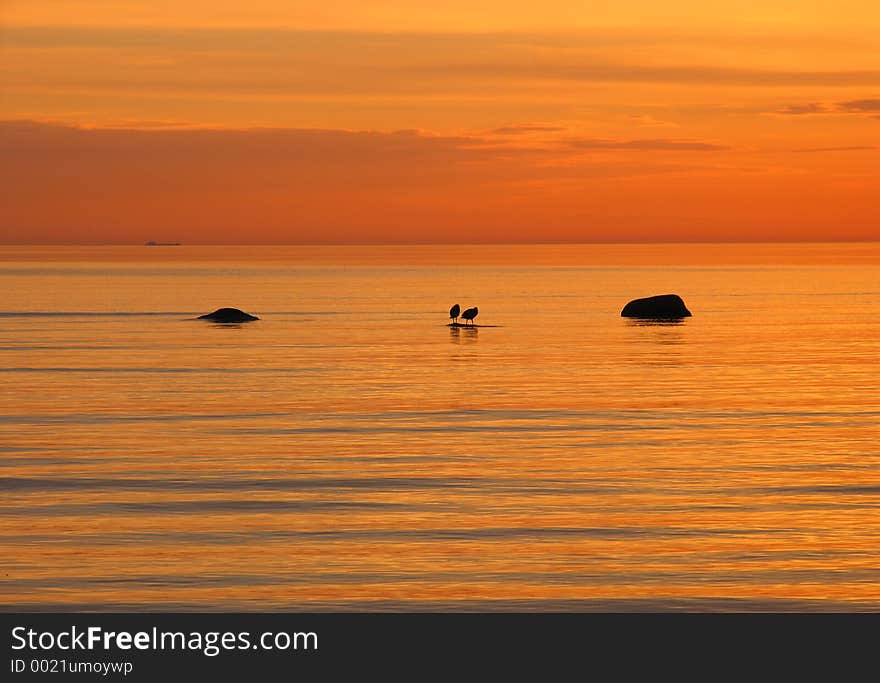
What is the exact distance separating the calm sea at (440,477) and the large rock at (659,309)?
2069 cm

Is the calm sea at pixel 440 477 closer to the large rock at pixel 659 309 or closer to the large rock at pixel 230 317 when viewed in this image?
the large rock at pixel 230 317

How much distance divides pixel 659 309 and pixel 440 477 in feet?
179

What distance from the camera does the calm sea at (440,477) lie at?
55.3 ft

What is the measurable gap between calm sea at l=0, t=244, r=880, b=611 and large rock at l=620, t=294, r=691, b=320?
2069cm

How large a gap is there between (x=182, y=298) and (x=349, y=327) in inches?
1646

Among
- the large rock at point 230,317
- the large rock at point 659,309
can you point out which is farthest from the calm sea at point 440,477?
the large rock at point 659,309

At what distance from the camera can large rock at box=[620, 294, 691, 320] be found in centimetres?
7656

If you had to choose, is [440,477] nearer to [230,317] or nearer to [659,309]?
[230,317]

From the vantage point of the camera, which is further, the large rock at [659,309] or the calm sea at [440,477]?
the large rock at [659,309]

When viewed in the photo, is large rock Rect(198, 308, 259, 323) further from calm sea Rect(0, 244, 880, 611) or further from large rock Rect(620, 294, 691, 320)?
large rock Rect(620, 294, 691, 320)

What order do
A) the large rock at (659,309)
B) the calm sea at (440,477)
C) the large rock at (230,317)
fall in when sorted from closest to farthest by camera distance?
the calm sea at (440,477) → the large rock at (230,317) → the large rock at (659,309)

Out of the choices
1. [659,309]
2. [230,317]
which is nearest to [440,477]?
[230,317]

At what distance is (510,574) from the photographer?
17.3 metres

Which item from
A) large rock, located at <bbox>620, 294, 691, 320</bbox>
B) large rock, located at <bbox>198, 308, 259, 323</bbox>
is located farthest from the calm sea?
large rock, located at <bbox>620, 294, 691, 320</bbox>
